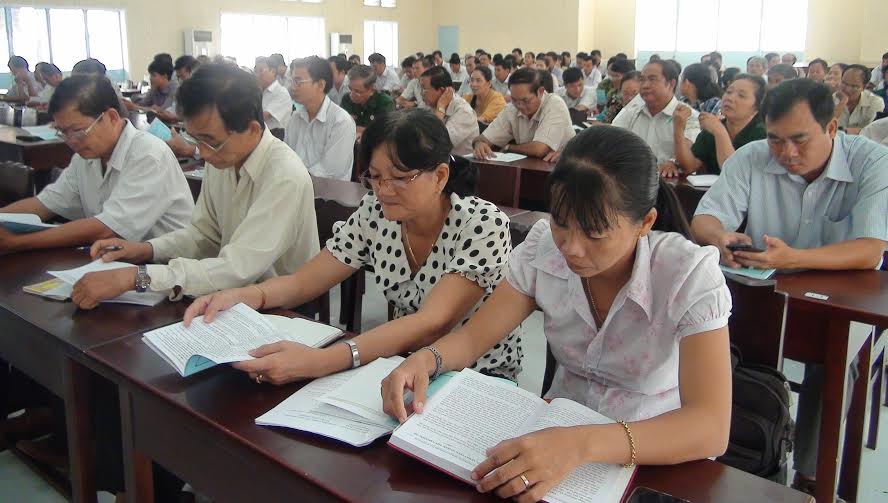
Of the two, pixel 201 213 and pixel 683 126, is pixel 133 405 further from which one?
pixel 683 126

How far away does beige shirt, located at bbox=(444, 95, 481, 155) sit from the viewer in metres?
4.97

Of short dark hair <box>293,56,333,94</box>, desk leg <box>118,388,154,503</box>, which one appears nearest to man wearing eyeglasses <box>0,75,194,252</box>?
desk leg <box>118,388,154,503</box>

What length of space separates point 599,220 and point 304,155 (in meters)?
3.37

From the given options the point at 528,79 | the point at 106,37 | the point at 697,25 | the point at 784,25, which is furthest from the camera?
the point at 697,25

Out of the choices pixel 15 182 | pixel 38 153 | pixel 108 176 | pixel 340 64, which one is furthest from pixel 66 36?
pixel 108 176

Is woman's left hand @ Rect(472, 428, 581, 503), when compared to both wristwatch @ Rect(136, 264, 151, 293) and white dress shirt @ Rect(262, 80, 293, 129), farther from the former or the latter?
white dress shirt @ Rect(262, 80, 293, 129)

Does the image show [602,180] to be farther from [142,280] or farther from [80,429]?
[80,429]

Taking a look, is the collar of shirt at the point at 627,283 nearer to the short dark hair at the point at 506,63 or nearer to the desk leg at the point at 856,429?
the desk leg at the point at 856,429

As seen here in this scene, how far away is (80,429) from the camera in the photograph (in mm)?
1509

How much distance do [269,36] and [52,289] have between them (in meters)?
13.1

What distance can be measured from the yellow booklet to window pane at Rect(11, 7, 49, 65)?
1053cm

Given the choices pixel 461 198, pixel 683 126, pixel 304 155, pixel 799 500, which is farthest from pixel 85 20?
pixel 799 500

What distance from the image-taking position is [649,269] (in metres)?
1.18

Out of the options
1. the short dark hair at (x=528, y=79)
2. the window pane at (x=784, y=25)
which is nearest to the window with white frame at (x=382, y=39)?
the window pane at (x=784, y=25)
